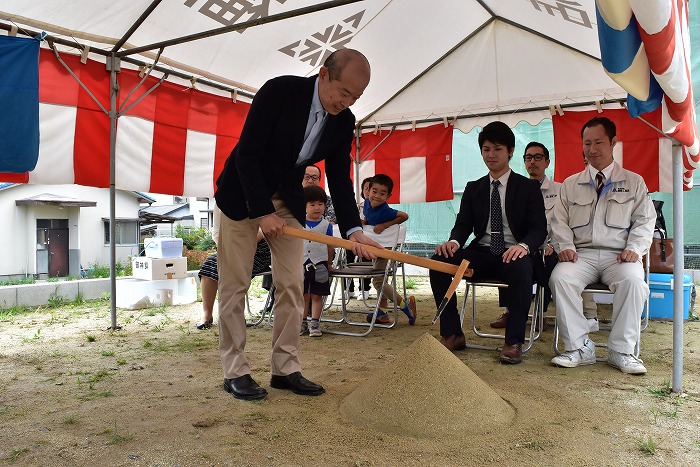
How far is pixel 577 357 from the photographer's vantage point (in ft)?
9.63

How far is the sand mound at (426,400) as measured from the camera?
1.89 m

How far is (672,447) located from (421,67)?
4.71m

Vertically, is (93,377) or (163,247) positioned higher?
(163,247)

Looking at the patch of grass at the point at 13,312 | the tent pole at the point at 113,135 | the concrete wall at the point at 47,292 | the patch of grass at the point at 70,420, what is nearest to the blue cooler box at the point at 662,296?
the patch of grass at the point at 70,420

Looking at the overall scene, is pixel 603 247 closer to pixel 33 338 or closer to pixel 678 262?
pixel 678 262

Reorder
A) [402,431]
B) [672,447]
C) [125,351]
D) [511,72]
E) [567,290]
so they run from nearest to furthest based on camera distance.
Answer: [672,447] < [402,431] < [567,290] < [125,351] < [511,72]

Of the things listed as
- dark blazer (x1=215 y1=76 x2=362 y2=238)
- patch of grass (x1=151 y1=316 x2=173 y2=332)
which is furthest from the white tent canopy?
dark blazer (x1=215 y1=76 x2=362 y2=238)

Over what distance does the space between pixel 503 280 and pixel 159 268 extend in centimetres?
397

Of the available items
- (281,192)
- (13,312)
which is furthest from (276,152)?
(13,312)

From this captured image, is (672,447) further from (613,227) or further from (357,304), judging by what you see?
(357,304)

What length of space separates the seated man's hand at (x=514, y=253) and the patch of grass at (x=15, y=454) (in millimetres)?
2468

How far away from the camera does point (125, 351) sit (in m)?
3.42

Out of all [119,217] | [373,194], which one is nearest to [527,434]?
[373,194]

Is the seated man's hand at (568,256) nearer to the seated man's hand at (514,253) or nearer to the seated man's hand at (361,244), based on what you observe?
the seated man's hand at (514,253)
